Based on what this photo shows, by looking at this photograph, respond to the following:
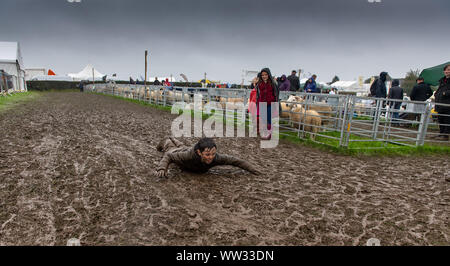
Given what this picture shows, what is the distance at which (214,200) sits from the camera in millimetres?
3635

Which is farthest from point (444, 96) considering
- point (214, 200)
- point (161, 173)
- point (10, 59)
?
point (10, 59)

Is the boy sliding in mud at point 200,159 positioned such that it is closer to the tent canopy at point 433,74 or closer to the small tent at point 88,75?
the tent canopy at point 433,74

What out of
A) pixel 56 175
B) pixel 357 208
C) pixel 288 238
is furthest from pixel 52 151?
pixel 357 208

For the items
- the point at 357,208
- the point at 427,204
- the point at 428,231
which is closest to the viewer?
the point at 428,231

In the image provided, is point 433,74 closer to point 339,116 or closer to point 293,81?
point 293,81

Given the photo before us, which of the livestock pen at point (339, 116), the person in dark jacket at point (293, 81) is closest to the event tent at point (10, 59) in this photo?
the livestock pen at point (339, 116)

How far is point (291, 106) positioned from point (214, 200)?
6607 millimetres

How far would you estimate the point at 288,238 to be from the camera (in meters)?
2.78

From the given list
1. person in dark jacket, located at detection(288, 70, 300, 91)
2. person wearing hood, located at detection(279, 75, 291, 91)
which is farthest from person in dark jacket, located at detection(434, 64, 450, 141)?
person in dark jacket, located at detection(288, 70, 300, 91)

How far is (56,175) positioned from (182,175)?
6.21 feet

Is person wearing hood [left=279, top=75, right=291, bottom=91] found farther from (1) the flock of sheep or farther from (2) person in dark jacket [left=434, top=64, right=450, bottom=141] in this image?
(2) person in dark jacket [left=434, top=64, right=450, bottom=141]

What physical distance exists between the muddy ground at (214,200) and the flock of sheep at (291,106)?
2230mm
